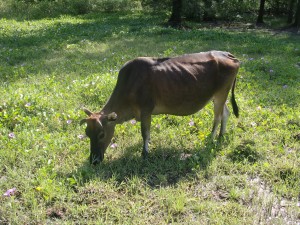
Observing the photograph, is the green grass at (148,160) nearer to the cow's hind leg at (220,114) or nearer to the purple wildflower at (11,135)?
the purple wildflower at (11,135)

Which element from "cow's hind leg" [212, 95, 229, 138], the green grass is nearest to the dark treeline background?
the green grass

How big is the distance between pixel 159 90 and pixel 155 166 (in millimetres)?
1060

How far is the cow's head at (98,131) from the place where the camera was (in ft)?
15.7

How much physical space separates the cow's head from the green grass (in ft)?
0.70

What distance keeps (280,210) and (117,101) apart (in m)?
2.52

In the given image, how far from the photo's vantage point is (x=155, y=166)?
5.11 meters

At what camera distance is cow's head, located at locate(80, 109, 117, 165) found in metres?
4.79

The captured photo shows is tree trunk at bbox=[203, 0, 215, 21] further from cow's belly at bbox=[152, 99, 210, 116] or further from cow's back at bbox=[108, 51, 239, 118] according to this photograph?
cow's belly at bbox=[152, 99, 210, 116]

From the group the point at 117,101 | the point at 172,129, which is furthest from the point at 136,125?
the point at 117,101

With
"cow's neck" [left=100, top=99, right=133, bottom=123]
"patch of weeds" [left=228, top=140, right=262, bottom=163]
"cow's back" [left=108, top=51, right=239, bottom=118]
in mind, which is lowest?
"patch of weeds" [left=228, top=140, right=262, bottom=163]

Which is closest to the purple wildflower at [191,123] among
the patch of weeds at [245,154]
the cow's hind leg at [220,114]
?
the cow's hind leg at [220,114]

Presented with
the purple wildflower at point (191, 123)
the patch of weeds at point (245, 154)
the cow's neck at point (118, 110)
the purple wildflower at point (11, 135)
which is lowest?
the patch of weeds at point (245, 154)

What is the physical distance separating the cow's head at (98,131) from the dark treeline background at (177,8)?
1522 centimetres

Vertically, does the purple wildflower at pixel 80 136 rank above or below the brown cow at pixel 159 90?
below
